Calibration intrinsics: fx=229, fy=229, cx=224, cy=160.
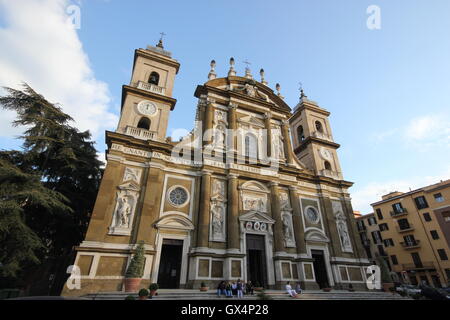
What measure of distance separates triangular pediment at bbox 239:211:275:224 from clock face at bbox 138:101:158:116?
956 cm

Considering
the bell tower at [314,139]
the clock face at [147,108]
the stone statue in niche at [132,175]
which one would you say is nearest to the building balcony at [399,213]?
the bell tower at [314,139]

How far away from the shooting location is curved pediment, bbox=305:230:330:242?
55.0 feet

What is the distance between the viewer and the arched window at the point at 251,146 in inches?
728

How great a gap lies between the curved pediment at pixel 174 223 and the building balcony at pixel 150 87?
9356 mm

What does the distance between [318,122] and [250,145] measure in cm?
976

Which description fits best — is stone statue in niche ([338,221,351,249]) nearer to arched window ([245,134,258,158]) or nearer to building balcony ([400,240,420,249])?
arched window ([245,134,258,158])

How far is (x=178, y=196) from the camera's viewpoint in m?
14.7

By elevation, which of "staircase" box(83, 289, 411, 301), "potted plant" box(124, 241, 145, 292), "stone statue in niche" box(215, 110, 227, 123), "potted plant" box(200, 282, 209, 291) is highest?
"stone statue in niche" box(215, 110, 227, 123)

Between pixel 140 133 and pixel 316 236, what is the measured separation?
14635 millimetres

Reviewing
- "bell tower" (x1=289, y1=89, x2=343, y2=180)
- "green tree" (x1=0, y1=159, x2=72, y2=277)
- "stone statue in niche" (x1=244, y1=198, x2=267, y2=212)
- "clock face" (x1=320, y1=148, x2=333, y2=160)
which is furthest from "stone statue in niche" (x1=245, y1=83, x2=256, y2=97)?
"green tree" (x1=0, y1=159, x2=72, y2=277)

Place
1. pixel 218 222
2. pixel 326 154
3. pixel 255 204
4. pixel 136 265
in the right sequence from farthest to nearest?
pixel 326 154
pixel 255 204
pixel 218 222
pixel 136 265

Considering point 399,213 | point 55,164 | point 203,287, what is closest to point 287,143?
point 203,287

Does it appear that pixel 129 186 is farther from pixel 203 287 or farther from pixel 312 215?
pixel 312 215
